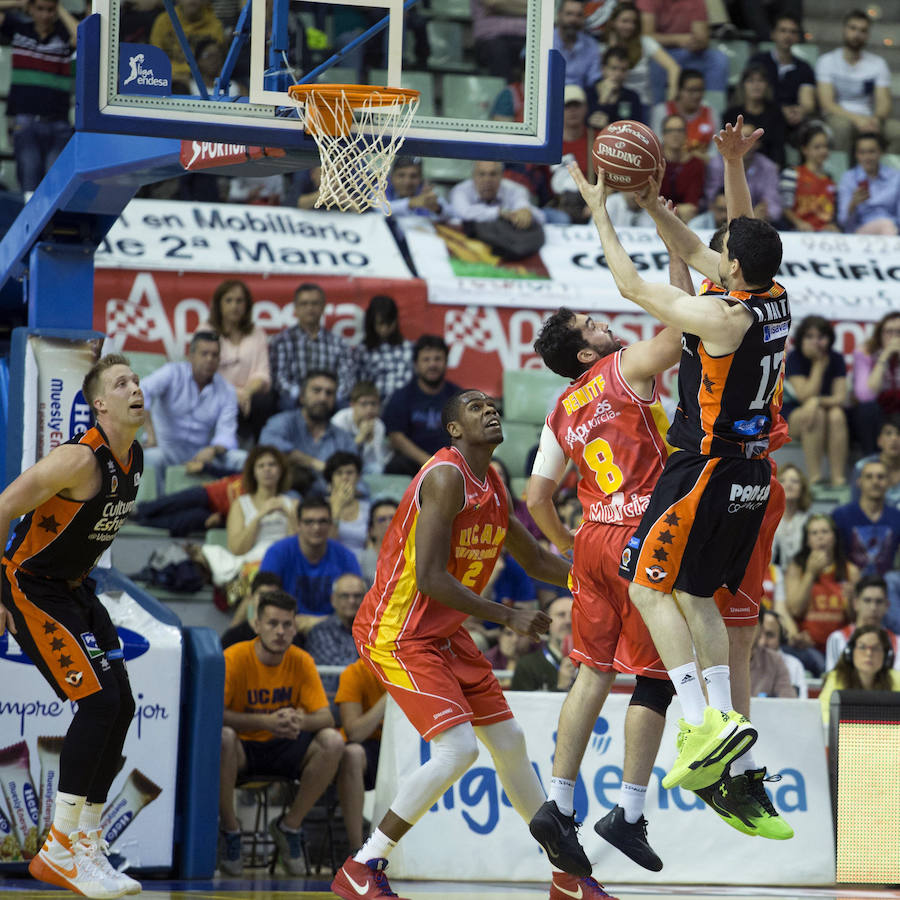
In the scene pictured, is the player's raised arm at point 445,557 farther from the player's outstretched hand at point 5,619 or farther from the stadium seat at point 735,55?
the stadium seat at point 735,55

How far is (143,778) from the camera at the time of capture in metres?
8.93

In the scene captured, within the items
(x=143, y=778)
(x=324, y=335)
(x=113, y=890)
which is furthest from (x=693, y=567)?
(x=324, y=335)

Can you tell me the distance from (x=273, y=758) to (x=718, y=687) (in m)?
3.89

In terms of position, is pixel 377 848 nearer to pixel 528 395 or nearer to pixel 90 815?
pixel 90 815

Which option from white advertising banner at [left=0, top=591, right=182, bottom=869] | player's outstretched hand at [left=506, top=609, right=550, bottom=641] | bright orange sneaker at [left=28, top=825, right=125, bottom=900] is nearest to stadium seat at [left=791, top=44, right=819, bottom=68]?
white advertising banner at [left=0, top=591, right=182, bottom=869]

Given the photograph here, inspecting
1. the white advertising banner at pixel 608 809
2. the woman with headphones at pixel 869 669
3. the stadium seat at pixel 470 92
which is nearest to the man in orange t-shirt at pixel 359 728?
the white advertising banner at pixel 608 809

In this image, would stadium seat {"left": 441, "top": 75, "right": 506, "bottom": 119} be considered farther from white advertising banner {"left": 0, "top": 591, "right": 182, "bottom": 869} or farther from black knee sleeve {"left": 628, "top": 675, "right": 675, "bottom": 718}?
black knee sleeve {"left": 628, "top": 675, "right": 675, "bottom": 718}

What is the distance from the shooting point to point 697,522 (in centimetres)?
660

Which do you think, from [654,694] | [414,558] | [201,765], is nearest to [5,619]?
[414,558]

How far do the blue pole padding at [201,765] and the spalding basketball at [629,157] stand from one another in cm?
373

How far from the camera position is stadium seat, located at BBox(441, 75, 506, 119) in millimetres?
16359

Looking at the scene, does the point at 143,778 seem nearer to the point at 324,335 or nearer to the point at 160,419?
the point at 160,419

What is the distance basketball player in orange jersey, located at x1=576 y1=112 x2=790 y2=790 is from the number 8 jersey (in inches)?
19.2

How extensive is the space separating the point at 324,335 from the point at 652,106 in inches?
201
